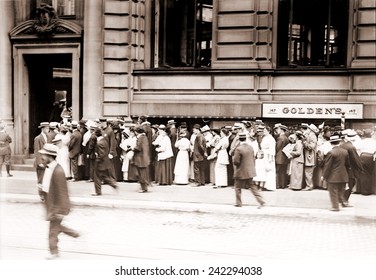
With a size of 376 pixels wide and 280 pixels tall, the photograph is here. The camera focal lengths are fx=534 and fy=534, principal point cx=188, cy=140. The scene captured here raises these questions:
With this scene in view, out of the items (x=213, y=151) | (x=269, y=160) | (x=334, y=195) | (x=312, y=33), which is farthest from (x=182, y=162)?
(x=312, y=33)

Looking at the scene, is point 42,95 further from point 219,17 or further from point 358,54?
point 358,54

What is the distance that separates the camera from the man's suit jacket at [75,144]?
18.4m

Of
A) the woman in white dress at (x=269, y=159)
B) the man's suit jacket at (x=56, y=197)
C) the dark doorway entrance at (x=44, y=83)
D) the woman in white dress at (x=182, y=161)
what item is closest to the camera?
the man's suit jacket at (x=56, y=197)

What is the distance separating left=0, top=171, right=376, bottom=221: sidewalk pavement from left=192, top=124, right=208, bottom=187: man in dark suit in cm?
49

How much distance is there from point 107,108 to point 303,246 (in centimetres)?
1209

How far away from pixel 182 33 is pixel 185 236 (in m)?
12.0

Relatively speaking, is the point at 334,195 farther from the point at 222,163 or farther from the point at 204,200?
the point at 222,163

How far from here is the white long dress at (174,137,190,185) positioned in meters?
17.7

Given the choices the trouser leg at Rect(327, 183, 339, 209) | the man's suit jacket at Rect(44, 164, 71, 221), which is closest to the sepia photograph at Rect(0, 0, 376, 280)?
the trouser leg at Rect(327, 183, 339, 209)

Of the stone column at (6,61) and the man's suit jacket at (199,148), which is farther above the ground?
the stone column at (6,61)

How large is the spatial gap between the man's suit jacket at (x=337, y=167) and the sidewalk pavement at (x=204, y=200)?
2.68ft

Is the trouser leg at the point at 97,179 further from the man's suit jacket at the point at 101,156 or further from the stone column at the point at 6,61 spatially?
the stone column at the point at 6,61

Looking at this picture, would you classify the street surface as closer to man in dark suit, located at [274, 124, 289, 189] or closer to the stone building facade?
man in dark suit, located at [274, 124, 289, 189]

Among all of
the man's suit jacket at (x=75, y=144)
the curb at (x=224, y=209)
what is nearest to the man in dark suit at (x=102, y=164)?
the curb at (x=224, y=209)
